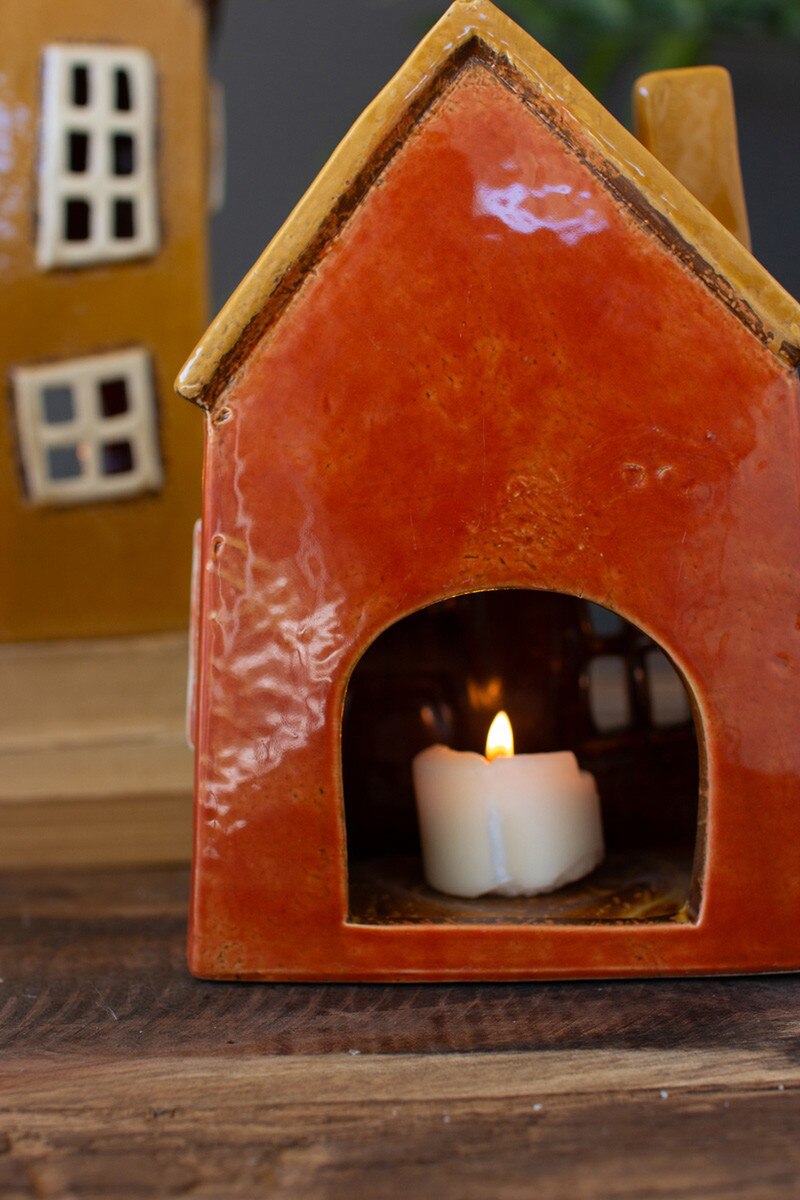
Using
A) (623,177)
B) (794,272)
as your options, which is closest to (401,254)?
(623,177)

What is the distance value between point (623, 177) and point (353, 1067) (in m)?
0.42

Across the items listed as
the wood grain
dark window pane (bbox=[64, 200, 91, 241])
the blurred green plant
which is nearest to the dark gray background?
the blurred green plant

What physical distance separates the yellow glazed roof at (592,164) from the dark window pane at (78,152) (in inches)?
18.3

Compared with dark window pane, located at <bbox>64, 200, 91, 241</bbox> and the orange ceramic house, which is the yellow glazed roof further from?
dark window pane, located at <bbox>64, 200, 91, 241</bbox>

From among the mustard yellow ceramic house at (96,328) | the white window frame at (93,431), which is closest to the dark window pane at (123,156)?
the mustard yellow ceramic house at (96,328)

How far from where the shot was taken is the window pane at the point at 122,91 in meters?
0.87

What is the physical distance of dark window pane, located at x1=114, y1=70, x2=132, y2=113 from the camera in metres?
0.87

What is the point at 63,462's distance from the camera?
865 millimetres

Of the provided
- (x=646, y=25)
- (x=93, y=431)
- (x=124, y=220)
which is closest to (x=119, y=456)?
(x=93, y=431)

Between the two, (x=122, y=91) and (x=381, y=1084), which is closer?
Result: (x=381, y=1084)

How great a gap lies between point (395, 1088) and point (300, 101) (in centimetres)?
97

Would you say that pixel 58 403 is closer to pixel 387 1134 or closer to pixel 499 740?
pixel 499 740

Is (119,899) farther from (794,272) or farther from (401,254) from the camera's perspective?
(794,272)

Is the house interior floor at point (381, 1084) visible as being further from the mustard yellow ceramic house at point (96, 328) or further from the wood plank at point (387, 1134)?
the mustard yellow ceramic house at point (96, 328)
